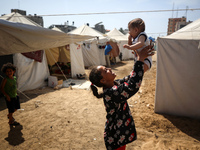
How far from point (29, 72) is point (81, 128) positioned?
14.2ft

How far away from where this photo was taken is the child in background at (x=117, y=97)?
1153 millimetres

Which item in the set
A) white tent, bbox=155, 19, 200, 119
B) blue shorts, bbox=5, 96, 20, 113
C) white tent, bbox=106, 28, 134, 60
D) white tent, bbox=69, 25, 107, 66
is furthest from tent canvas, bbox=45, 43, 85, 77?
white tent, bbox=106, 28, 134, 60

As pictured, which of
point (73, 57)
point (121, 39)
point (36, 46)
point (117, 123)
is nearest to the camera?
point (117, 123)

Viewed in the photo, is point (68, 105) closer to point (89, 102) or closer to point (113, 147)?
point (89, 102)

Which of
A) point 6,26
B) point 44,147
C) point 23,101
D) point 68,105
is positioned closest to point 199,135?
point 44,147

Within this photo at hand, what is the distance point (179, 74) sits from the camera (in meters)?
3.43

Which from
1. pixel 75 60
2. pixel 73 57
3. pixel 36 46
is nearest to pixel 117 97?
pixel 36 46

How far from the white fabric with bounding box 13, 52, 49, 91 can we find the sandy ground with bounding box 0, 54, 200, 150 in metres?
1.30

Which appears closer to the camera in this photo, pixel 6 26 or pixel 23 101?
pixel 6 26

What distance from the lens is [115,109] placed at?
1.37 metres

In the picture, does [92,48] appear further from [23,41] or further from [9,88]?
[9,88]

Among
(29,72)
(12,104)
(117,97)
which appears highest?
(117,97)

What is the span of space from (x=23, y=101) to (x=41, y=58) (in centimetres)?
252

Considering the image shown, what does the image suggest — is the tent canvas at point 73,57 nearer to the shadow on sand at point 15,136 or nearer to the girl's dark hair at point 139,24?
the shadow on sand at point 15,136
